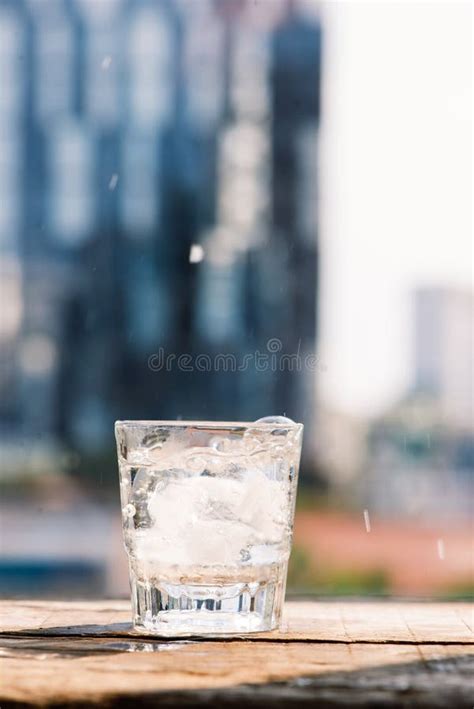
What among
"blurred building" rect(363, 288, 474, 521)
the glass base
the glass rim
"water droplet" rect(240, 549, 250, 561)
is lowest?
"blurred building" rect(363, 288, 474, 521)

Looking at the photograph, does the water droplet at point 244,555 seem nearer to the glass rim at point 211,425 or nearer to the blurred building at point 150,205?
the glass rim at point 211,425

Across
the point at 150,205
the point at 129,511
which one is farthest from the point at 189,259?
the point at 129,511

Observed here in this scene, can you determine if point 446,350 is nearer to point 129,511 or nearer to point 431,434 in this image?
point 431,434

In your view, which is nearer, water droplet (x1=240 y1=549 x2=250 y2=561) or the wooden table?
the wooden table

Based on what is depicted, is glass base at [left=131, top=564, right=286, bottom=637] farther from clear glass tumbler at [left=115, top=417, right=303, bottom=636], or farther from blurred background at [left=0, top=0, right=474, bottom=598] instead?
blurred background at [left=0, top=0, right=474, bottom=598]

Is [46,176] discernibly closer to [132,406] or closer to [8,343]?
[8,343]

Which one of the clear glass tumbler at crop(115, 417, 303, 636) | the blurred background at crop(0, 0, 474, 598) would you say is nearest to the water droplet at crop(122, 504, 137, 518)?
the clear glass tumbler at crop(115, 417, 303, 636)

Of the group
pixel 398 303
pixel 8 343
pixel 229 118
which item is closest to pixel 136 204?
pixel 229 118

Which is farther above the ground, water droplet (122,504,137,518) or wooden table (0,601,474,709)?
water droplet (122,504,137,518)
